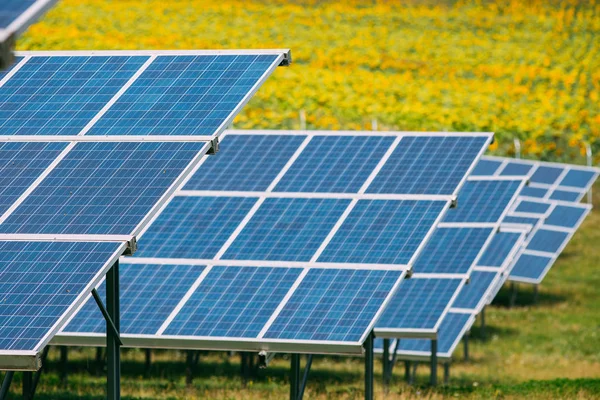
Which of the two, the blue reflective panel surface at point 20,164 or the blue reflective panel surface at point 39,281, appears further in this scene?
the blue reflective panel surface at point 20,164

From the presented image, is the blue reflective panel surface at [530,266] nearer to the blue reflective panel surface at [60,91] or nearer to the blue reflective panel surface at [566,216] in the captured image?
the blue reflective panel surface at [566,216]

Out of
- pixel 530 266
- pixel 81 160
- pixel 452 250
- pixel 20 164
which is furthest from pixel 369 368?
pixel 530 266

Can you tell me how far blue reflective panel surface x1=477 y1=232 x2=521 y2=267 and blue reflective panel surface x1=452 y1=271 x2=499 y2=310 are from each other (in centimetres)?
105

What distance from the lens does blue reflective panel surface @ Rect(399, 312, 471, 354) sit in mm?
22125

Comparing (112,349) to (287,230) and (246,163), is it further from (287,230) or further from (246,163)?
(246,163)

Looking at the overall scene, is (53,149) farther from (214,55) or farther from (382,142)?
(382,142)

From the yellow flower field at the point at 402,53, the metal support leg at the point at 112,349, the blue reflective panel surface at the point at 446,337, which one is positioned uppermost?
the yellow flower field at the point at 402,53

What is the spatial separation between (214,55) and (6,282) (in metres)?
4.51

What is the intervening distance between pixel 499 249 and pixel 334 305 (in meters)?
13.8

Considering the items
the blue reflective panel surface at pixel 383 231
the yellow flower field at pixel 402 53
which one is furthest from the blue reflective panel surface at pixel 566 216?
the blue reflective panel surface at pixel 383 231

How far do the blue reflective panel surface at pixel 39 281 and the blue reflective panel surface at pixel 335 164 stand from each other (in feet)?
23.8

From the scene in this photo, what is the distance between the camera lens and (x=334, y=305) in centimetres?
1417

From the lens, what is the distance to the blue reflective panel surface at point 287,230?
50.6ft

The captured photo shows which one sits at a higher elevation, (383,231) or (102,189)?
(102,189)
